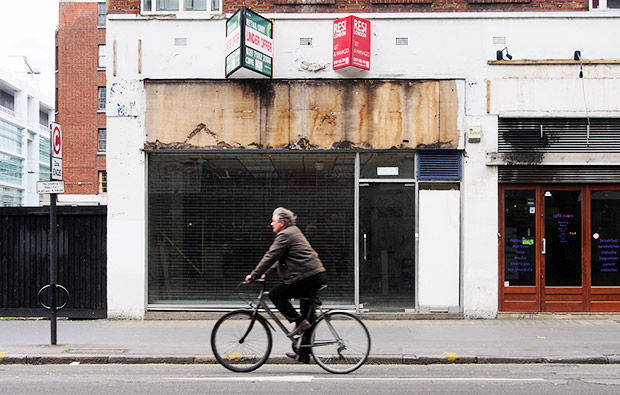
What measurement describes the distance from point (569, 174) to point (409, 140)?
310 cm

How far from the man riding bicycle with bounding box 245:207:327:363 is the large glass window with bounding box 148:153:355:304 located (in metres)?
4.28

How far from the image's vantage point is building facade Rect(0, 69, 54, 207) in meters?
77.2

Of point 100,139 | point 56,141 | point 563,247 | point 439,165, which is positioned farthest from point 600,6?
point 100,139

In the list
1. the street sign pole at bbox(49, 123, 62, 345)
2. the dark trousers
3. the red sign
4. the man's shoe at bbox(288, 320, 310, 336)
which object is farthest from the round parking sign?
the red sign

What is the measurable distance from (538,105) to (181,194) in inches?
280

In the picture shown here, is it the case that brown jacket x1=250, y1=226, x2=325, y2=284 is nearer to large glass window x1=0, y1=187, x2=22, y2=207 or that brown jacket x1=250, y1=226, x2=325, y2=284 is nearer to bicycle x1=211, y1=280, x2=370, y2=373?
bicycle x1=211, y1=280, x2=370, y2=373

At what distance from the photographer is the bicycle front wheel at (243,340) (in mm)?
7141

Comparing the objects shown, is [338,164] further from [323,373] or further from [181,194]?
[323,373]

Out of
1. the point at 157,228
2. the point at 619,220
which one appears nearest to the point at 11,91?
the point at 157,228

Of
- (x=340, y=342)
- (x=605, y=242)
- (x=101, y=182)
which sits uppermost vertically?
(x=101, y=182)

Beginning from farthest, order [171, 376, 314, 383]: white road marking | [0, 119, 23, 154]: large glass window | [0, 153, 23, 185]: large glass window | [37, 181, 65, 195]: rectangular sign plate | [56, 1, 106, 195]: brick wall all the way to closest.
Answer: [0, 153, 23, 185]: large glass window < [0, 119, 23, 154]: large glass window < [56, 1, 106, 195]: brick wall < [37, 181, 65, 195]: rectangular sign plate < [171, 376, 314, 383]: white road marking

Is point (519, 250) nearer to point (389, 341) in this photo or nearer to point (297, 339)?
point (389, 341)

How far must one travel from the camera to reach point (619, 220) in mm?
11266

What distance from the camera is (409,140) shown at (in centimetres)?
1116
